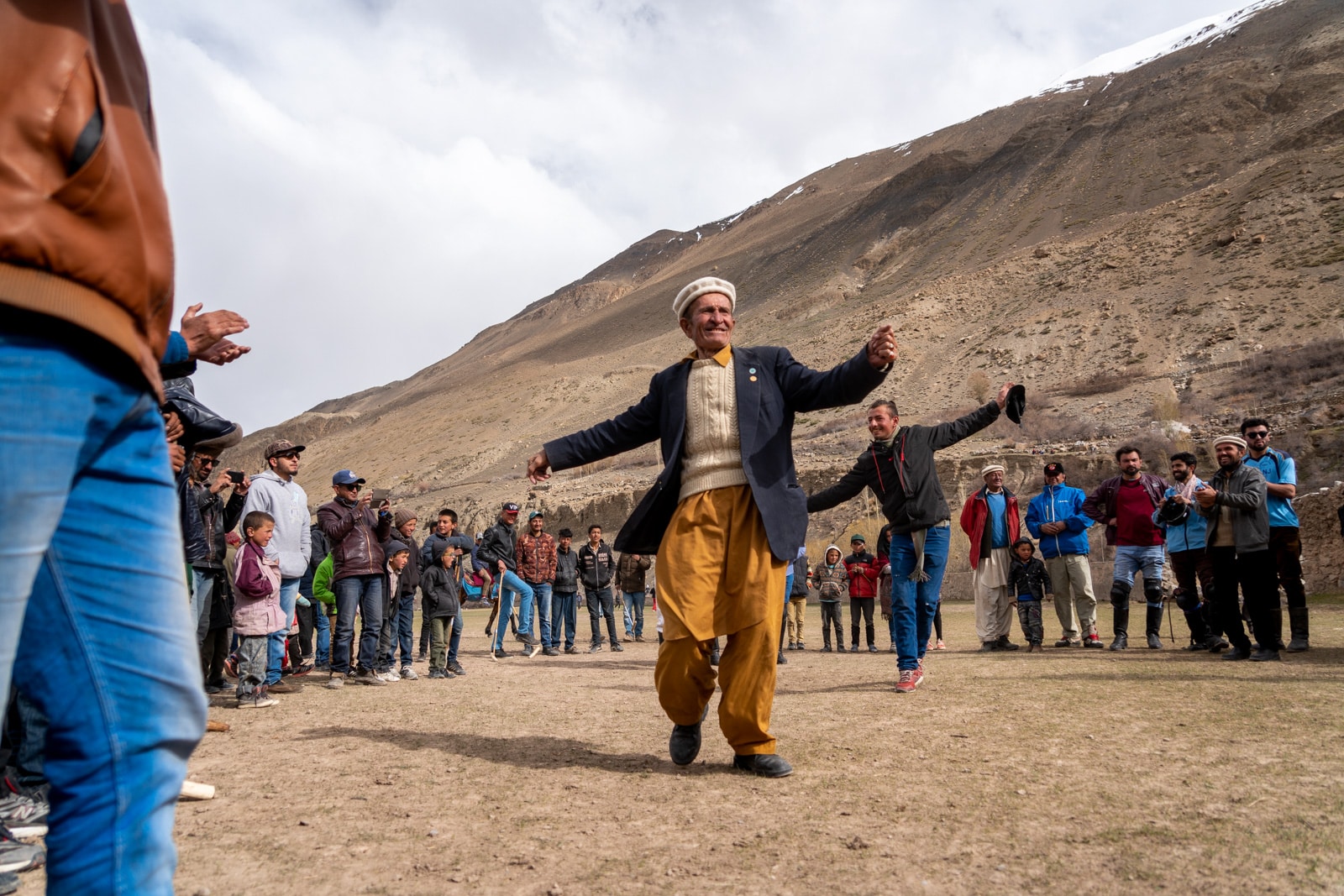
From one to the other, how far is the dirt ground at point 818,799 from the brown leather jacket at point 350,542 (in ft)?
7.01

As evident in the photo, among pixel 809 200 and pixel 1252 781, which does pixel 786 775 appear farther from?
pixel 809 200

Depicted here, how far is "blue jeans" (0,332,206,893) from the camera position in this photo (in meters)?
1.43

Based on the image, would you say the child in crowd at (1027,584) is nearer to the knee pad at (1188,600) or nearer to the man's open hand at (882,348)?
the knee pad at (1188,600)

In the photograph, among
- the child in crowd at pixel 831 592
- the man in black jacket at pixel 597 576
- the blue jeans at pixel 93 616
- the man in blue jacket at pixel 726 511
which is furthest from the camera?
the man in black jacket at pixel 597 576

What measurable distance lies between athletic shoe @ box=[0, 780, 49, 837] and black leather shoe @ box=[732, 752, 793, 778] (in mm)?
2625

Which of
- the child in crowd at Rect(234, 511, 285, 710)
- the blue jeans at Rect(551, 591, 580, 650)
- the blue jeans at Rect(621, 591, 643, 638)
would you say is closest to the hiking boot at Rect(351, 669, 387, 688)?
the child in crowd at Rect(234, 511, 285, 710)

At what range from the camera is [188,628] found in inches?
66.4

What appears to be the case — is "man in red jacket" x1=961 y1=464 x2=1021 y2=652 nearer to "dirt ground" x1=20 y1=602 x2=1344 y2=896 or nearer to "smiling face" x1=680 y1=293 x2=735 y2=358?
"dirt ground" x1=20 y1=602 x2=1344 y2=896

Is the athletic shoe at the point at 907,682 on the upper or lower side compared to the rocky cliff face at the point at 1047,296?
lower

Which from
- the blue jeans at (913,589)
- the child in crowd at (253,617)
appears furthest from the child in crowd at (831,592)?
→ the child in crowd at (253,617)

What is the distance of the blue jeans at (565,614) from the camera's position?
12.7m

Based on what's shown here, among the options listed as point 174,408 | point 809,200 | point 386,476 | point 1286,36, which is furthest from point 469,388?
point 174,408

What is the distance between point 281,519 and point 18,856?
194 inches

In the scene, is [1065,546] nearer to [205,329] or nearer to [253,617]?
[253,617]
